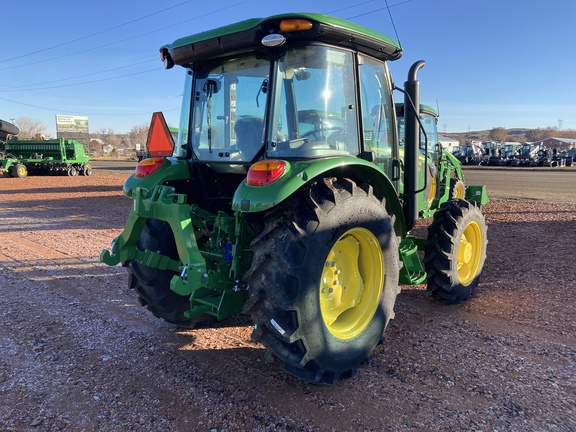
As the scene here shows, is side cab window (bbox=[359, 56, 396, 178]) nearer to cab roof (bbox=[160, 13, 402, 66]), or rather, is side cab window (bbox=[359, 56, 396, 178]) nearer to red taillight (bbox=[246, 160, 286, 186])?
cab roof (bbox=[160, 13, 402, 66])

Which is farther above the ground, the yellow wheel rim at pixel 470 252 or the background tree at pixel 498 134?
the background tree at pixel 498 134

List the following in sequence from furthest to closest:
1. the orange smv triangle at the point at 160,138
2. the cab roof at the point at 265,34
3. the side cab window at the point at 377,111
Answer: the orange smv triangle at the point at 160,138
the side cab window at the point at 377,111
the cab roof at the point at 265,34

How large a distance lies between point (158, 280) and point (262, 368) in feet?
4.00

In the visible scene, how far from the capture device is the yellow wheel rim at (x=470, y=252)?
4968 millimetres

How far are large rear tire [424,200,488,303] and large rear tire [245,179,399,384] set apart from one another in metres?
1.26

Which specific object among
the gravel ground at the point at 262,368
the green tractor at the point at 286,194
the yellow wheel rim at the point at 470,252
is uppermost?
the green tractor at the point at 286,194

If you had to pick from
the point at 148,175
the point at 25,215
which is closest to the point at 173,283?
the point at 148,175

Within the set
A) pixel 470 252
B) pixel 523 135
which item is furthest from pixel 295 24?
pixel 523 135

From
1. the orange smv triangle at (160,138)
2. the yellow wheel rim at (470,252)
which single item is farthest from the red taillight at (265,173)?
the yellow wheel rim at (470,252)

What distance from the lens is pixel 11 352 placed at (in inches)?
148

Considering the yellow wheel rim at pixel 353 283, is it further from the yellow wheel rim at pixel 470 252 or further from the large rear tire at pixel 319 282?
the yellow wheel rim at pixel 470 252

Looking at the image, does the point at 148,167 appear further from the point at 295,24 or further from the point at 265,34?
the point at 295,24

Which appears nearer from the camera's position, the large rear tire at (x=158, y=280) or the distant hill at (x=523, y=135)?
the large rear tire at (x=158, y=280)

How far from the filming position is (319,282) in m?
2.95
